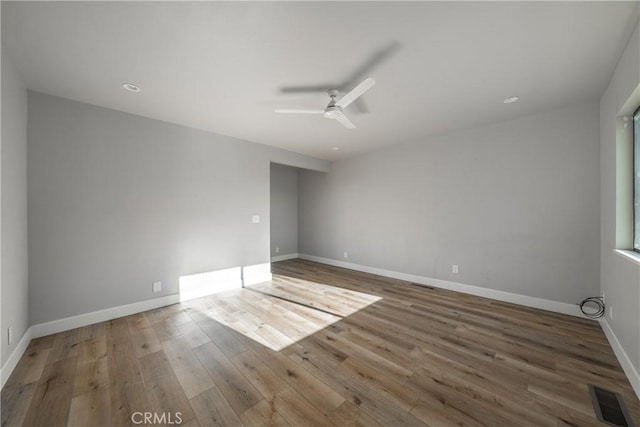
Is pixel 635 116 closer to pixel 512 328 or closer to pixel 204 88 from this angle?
pixel 512 328

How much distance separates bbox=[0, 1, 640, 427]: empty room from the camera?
161 cm

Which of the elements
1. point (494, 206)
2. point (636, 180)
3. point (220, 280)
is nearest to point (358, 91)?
point (636, 180)

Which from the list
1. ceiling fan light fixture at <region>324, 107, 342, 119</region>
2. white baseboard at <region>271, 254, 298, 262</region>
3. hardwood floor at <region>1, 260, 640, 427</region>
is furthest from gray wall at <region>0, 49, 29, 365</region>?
white baseboard at <region>271, 254, 298, 262</region>

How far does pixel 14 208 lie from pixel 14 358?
1.29 m

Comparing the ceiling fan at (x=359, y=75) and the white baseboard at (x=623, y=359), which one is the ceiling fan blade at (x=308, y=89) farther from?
the white baseboard at (x=623, y=359)

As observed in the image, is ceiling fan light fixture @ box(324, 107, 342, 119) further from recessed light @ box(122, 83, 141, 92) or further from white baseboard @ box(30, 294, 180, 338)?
white baseboard @ box(30, 294, 180, 338)

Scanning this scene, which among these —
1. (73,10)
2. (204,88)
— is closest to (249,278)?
(204,88)

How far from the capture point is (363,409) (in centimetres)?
156

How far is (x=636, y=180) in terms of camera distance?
213 cm

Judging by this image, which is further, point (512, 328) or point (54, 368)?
point (512, 328)

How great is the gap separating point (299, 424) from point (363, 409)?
43 centimetres

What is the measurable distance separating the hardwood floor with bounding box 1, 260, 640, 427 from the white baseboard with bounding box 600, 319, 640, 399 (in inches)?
2.3

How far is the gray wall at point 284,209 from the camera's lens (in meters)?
6.42

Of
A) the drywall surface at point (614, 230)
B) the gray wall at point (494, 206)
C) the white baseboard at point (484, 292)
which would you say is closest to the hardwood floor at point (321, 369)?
the white baseboard at point (484, 292)
